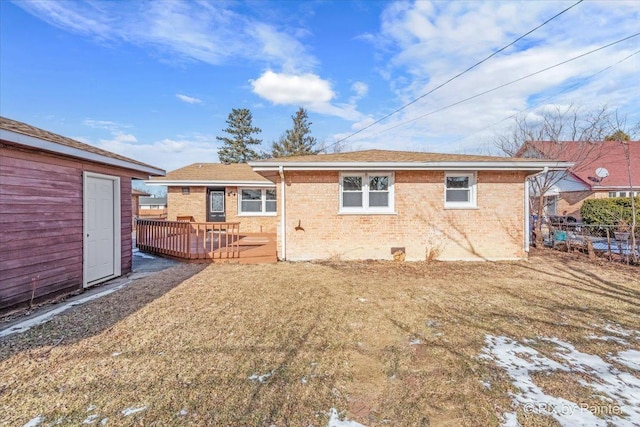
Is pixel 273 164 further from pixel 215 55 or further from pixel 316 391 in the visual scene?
pixel 215 55

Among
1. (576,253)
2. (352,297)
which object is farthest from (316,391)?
(576,253)

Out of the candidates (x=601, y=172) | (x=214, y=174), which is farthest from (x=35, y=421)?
(x=601, y=172)

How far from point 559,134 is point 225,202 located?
15.0 metres

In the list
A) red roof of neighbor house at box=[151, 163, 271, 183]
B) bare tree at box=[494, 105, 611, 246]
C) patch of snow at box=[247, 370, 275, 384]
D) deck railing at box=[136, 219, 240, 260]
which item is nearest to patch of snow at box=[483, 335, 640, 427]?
patch of snow at box=[247, 370, 275, 384]

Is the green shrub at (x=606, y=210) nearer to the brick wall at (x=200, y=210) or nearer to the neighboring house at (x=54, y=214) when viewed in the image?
the brick wall at (x=200, y=210)

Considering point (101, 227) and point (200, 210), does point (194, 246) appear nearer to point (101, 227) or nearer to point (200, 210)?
point (101, 227)

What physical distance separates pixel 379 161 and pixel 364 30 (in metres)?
7.48

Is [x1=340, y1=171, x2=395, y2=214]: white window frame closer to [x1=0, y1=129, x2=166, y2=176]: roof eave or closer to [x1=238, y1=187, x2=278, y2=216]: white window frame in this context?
[x1=0, y1=129, x2=166, y2=176]: roof eave

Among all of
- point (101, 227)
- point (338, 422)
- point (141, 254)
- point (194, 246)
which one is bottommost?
point (338, 422)

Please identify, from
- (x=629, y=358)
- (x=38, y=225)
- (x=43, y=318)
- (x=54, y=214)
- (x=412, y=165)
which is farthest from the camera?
(x=412, y=165)

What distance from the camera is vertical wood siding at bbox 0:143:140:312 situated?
14.3 ft

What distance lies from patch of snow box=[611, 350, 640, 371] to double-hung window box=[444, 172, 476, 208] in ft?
18.8

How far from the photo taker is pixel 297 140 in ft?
117

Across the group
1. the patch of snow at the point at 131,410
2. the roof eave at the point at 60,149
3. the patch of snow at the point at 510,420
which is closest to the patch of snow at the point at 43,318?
the roof eave at the point at 60,149
